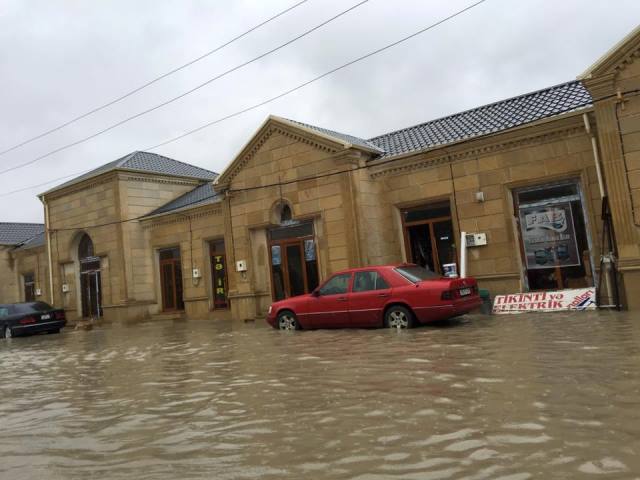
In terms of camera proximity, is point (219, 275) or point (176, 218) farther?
point (176, 218)

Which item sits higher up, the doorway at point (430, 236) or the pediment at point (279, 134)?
the pediment at point (279, 134)

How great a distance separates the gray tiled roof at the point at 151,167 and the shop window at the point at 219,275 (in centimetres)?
565

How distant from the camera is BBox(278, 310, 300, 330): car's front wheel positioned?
1302cm

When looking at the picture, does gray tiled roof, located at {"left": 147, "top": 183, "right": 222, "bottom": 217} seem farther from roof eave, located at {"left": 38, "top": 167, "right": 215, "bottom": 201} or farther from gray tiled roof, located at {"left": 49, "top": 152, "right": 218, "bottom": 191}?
gray tiled roof, located at {"left": 49, "top": 152, "right": 218, "bottom": 191}

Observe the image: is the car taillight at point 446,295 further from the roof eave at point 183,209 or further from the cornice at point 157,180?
the cornice at point 157,180

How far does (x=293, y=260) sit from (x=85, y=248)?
13.1m

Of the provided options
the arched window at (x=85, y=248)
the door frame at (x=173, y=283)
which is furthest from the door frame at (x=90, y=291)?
the door frame at (x=173, y=283)

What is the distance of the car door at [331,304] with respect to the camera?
12120mm

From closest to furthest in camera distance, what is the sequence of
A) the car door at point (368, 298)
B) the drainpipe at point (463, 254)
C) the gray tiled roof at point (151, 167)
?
1. the car door at point (368, 298)
2. the drainpipe at point (463, 254)
3. the gray tiled roof at point (151, 167)

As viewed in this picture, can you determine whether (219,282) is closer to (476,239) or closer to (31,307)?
(31,307)

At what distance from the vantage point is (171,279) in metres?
23.5

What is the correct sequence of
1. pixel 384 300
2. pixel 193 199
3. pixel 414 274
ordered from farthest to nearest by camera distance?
pixel 193 199, pixel 414 274, pixel 384 300

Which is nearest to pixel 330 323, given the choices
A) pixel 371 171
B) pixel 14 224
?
pixel 371 171

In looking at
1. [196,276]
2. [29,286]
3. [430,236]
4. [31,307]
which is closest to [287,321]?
[430,236]
